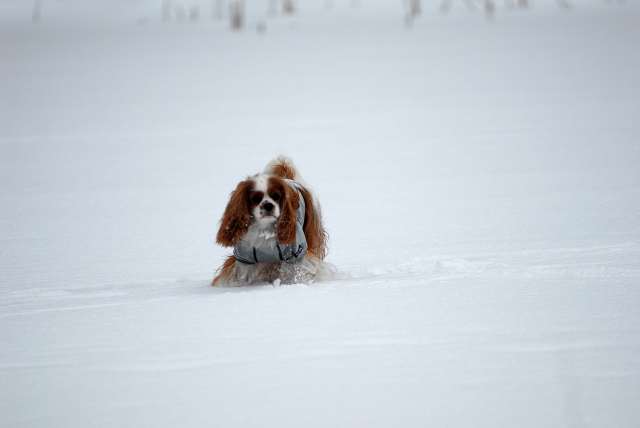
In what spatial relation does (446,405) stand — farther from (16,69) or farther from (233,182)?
(16,69)

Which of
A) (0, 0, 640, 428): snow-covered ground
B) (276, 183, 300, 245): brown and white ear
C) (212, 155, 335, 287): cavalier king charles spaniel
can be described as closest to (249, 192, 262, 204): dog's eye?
(212, 155, 335, 287): cavalier king charles spaniel

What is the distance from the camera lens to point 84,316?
11.8 feet

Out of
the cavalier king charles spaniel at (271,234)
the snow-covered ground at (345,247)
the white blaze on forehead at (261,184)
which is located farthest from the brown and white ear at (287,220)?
the snow-covered ground at (345,247)

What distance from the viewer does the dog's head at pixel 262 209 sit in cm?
390

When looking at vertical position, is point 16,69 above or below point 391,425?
above

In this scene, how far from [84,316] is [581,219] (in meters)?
3.98

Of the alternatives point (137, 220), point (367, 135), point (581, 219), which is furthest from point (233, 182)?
point (581, 219)

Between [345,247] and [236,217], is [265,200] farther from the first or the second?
[345,247]

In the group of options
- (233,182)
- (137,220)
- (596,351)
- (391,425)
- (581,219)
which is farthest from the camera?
(233,182)

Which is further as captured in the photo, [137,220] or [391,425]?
[137,220]

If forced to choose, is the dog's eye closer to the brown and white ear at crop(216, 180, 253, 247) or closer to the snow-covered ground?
the brown and white ear at crop(216, 180, 253, 247)

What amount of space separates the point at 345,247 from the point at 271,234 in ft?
4.29

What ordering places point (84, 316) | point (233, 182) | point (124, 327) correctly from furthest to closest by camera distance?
point (233, 182), point (84, 316), point (124, 327)

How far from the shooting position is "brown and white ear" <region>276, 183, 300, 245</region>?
3914 millimetres
